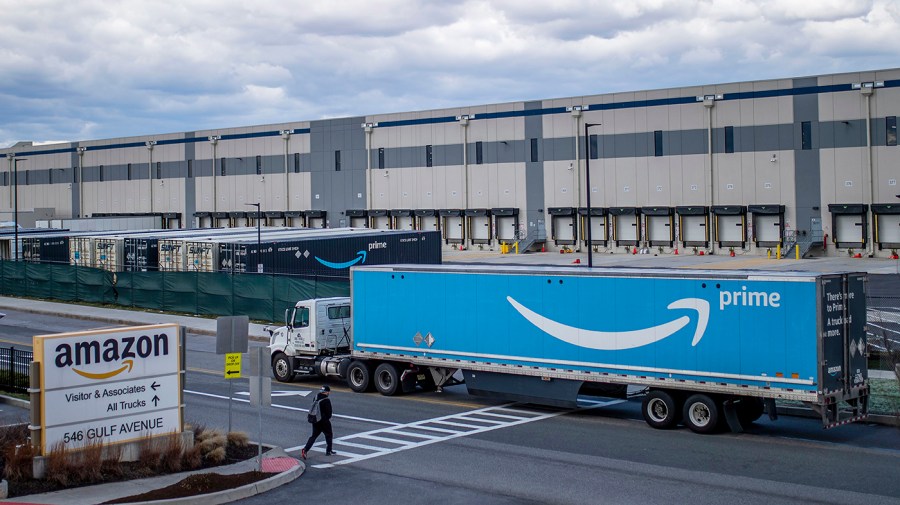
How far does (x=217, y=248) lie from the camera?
162ft

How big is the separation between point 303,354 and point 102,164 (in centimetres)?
8861

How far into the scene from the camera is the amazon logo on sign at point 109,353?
16.2m

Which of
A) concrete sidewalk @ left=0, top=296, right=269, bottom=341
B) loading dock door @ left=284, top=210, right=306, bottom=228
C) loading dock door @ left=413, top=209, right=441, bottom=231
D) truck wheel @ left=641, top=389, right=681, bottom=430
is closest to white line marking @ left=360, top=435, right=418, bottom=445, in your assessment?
truck wheel @ left=641, top=389, right=681, bottom=430

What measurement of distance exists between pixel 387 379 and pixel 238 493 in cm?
1057

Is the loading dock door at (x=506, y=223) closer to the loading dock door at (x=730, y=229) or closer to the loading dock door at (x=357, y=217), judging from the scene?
the loading dock door at (x=357, y=217)

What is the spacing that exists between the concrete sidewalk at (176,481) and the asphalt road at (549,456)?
21cm

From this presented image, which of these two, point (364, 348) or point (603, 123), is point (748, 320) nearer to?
point (364, 348)

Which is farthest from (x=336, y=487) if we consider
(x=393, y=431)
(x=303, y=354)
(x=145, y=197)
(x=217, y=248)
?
(x=145, y=197)

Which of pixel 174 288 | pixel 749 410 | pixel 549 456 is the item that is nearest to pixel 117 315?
pixel 174 288

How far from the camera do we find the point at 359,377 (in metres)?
26.6

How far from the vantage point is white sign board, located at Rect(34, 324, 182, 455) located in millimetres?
16062

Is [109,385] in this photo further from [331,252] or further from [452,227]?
[452,227]

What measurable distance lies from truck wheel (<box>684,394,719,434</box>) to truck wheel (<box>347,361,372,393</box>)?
9312mm

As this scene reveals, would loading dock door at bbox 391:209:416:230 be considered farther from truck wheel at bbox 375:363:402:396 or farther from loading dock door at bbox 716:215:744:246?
truck wheel at bbox 375:363:402:396
